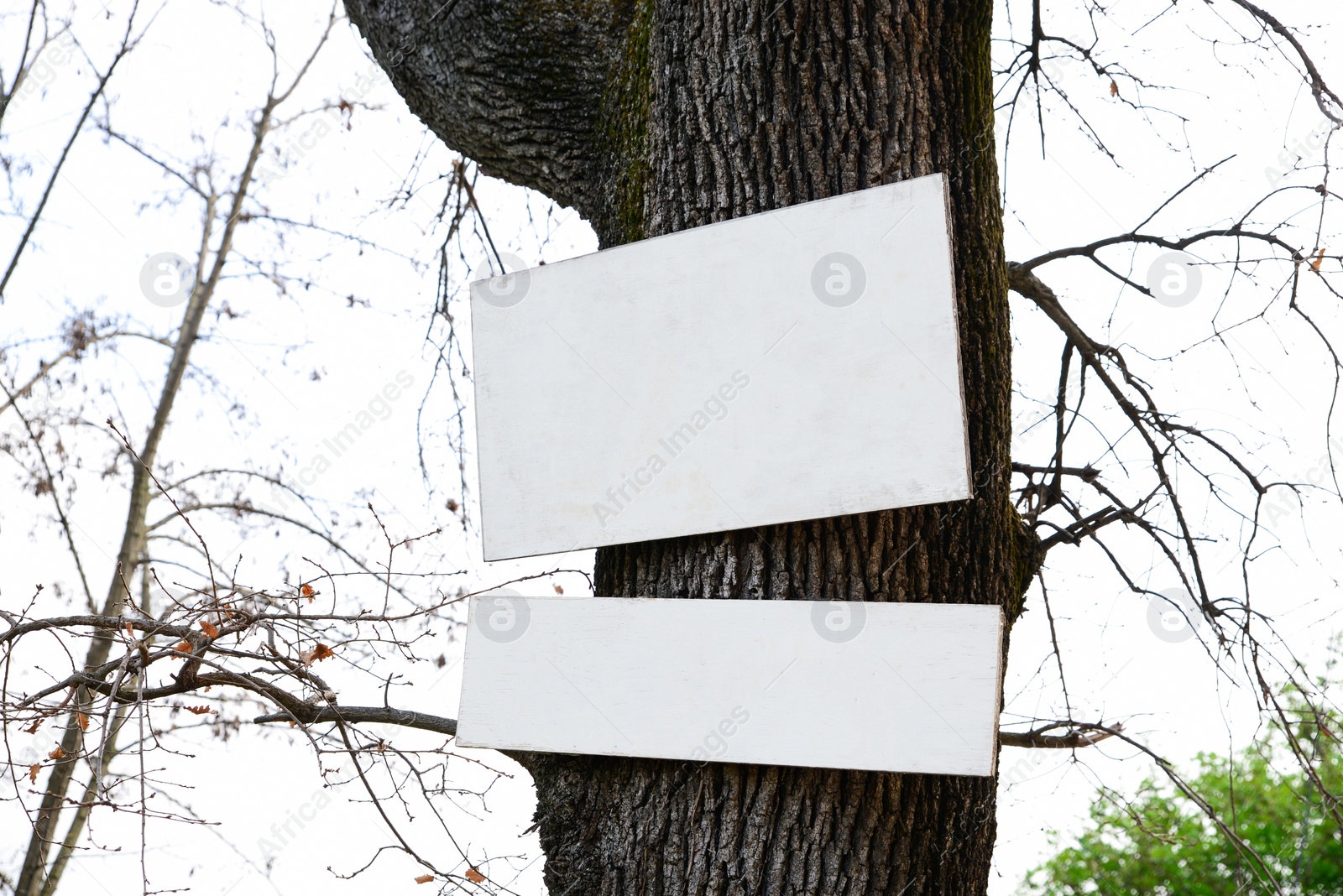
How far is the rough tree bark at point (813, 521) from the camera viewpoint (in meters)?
1.47

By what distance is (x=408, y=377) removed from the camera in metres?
3.30

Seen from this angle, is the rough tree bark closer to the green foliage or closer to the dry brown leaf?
the dry brown leaf

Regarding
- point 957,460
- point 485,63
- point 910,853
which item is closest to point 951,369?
point 957,460

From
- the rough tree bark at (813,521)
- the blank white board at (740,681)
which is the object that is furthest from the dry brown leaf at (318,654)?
the rough tree bark at (813,521)

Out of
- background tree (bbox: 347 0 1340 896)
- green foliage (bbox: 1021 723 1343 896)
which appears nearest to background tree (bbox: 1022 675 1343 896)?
green foliage (bbox: 1021 723 1343 896)

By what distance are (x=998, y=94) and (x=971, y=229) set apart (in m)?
0.95

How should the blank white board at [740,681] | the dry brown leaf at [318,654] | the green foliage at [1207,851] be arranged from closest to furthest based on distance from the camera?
1. the blank white board at [740,681]
2. the dry brown leaf at [318,654]
3. the green foliage at [1207,851]

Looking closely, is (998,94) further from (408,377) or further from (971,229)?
(408,377)

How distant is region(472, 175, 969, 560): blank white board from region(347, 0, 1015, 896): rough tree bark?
0.37 feet

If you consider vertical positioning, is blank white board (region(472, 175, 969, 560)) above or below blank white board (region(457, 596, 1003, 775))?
above

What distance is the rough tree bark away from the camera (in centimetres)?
147

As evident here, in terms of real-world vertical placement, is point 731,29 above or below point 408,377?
above

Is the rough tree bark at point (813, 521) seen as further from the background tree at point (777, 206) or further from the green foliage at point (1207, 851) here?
the green foliage at point (1207, 851)

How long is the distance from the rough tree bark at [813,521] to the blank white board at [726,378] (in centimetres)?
11
